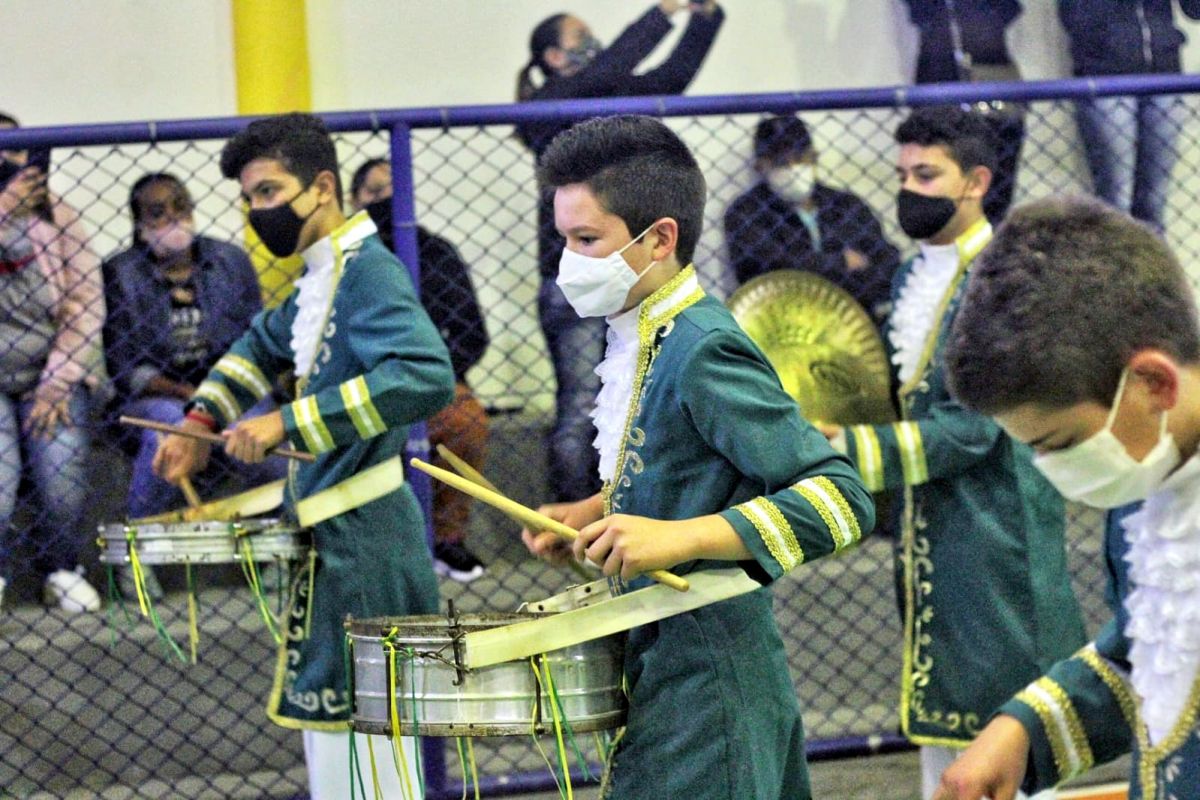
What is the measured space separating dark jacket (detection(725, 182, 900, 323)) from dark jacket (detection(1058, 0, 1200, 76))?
1564mm

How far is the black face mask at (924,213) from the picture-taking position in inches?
152

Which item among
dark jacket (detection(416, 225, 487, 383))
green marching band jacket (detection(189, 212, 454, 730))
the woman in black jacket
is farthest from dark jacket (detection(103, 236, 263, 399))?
green marching band jacket (detection(189, 212, 454, 730))

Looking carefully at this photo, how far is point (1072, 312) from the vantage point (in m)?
1.82

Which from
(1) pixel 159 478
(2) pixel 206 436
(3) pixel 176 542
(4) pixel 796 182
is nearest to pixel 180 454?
(2) pixel 206 436

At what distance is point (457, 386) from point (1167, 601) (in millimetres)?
3130

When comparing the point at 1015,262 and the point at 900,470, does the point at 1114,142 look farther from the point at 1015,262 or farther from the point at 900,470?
the point at 1015,262

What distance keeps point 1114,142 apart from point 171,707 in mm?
3769

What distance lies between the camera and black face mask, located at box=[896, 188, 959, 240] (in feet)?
12.6

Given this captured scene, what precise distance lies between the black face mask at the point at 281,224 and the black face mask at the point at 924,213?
1.35m

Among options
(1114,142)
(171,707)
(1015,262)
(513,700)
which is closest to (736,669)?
(513,700)

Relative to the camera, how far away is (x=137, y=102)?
21.1 feet

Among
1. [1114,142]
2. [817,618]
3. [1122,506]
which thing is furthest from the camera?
[1114,142]

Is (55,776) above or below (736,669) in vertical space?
below

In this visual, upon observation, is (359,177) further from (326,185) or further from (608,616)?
(608,616)
